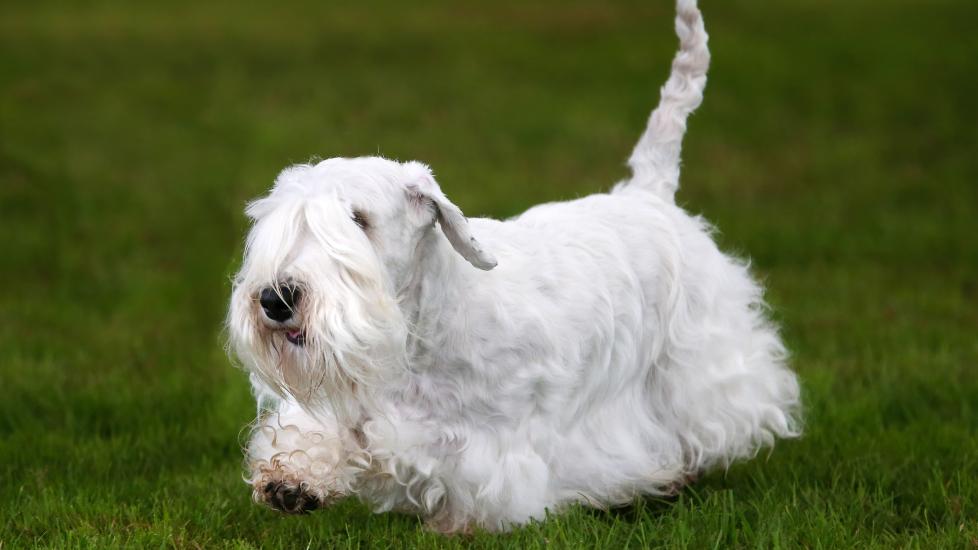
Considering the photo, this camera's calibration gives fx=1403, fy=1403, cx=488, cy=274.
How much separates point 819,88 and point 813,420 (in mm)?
11387

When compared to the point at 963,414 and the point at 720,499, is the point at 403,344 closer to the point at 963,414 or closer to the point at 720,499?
the point at 720,499

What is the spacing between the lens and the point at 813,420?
7.26 metres

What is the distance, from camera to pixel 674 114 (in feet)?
23.0

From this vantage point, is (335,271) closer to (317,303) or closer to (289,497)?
(317,303)

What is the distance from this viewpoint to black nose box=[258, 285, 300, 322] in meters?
4.61

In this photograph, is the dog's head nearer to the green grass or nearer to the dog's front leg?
the dog's front leg

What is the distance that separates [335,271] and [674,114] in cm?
289

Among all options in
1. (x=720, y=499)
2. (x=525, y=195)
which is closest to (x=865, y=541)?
(x=720, y=499)

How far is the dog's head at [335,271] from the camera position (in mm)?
4625

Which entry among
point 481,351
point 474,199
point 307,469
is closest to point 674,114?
point 481,351

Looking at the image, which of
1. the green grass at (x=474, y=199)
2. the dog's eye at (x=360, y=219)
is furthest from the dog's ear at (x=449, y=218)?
the green grass at (x=474, y=199)

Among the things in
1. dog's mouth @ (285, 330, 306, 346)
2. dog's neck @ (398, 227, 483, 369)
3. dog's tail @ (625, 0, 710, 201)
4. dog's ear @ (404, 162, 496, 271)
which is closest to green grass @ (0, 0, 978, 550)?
dog's neck @ (398, 227, 483, 369)

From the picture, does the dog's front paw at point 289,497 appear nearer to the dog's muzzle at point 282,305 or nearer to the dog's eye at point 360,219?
the dog's muzzle at point 282,305

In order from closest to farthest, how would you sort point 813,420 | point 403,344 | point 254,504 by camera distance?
point 403,344 → point 254,504 → point 813,420
